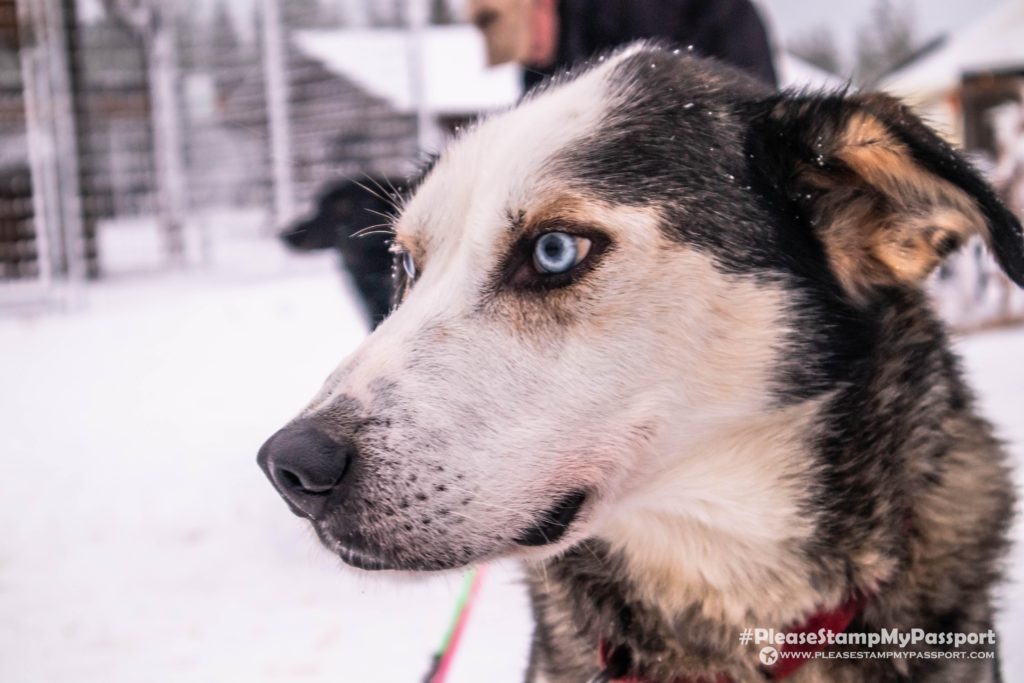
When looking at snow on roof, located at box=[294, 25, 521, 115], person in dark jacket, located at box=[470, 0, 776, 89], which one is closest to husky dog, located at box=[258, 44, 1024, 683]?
person in dark jacket, located at box=[470, 0, 776, 89]

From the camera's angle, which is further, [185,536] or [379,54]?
[379,54]

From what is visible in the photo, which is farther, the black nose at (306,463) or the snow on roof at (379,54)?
the snow on roof at (379,54)

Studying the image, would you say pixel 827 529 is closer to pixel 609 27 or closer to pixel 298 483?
pixel 298 483

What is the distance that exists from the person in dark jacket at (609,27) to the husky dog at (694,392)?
86 cm

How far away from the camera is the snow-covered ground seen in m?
1.83

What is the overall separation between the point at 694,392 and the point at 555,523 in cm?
26

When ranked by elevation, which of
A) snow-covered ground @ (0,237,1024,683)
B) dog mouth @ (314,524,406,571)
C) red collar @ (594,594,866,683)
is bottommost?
snow-covered ground @ (0,237,1024,683)

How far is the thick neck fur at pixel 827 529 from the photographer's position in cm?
115

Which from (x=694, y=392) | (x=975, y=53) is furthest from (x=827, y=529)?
(x=975, y=53)

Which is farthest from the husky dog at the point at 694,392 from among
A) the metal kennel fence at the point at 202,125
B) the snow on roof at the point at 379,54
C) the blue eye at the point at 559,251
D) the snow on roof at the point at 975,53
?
the snow on roof at the point at 379,54

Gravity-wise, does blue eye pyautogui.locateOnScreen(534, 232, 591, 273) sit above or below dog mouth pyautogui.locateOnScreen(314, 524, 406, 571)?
above

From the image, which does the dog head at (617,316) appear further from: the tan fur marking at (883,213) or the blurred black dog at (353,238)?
the blurred black dog at (353,238)

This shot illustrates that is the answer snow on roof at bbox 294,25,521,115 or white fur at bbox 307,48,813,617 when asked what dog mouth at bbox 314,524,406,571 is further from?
snow on roof at bbox 294,25,521,115

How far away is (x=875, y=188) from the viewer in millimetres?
1092
